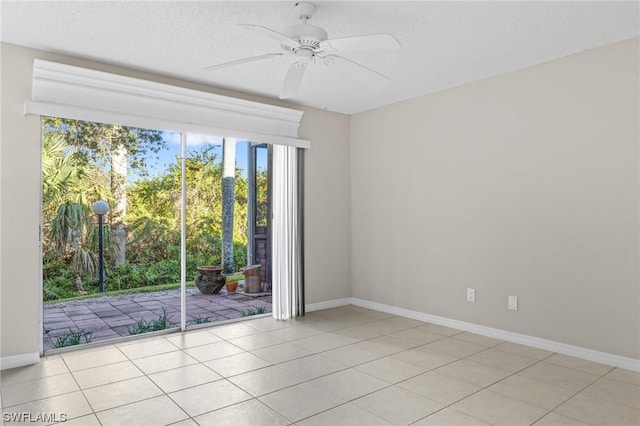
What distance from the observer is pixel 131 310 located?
419 cm

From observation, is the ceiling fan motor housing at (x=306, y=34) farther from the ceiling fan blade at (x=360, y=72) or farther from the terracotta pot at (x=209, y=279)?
the terracotta pot at (x=209, y=279)

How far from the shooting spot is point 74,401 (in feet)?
8.32

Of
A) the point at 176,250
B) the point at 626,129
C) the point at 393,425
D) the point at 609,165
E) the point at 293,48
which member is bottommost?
the point at 393,425

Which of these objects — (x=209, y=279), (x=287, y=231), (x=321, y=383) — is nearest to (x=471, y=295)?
(x=321, y=383)

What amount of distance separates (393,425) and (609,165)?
2.52 m

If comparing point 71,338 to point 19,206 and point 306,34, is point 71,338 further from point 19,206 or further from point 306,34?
point 306,34

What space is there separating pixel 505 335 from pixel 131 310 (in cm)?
361

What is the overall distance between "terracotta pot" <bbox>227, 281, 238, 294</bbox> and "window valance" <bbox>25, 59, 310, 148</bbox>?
170 cm

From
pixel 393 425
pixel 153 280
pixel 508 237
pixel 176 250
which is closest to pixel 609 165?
pixel 508 237

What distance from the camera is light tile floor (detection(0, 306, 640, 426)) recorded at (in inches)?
93.3

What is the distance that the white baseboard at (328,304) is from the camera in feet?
16.2

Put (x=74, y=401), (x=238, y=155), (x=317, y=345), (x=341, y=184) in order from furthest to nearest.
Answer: (x=341, y=184) < (x=238, y=155) < (x=317, y=345) < (x=74, y=401)

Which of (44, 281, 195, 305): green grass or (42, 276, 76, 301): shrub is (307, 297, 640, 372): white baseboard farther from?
(42, 276, 76, 301): shrub

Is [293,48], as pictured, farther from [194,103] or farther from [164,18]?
[194,103]
